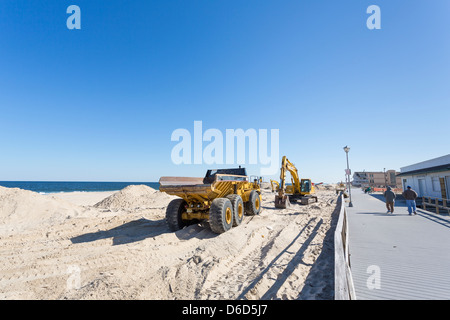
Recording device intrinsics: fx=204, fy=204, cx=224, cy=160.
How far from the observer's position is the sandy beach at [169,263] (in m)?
3.84

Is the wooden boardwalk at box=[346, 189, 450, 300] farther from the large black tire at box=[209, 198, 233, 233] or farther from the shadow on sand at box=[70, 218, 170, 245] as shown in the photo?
the shadow on sand at box=[70, 218, 170, 245]

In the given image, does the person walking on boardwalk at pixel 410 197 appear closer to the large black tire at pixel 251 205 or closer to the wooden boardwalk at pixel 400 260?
the wooden boardwalk at pixel 400 260

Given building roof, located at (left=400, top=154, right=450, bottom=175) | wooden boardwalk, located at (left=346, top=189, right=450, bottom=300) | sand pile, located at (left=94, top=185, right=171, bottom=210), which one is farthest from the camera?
sand pile, located at (left=94, top=185, right=171, bottom=210)

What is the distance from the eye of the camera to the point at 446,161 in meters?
14.9

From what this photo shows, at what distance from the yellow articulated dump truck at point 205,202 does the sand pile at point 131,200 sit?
9.35 meters

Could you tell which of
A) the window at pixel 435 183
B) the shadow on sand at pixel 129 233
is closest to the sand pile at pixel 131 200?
the shadow on sand at pixel 129 233

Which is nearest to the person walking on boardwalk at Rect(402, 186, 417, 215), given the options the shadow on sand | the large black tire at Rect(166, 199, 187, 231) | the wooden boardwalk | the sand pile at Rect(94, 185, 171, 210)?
the wooden boardwalk

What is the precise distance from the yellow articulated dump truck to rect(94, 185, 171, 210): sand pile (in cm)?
935

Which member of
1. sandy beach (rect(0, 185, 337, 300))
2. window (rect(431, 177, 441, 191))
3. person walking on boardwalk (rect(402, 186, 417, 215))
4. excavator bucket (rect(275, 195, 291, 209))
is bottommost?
sandy beach (rect(0, 185, 337, 300))

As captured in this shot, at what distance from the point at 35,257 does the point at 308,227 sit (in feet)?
29.5

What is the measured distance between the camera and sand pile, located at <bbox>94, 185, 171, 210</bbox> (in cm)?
1675

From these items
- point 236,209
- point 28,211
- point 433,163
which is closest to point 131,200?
point 28,211

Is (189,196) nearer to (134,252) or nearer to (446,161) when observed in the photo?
(134,252)

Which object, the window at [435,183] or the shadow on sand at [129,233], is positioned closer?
the shadow on sand at [129,233]
